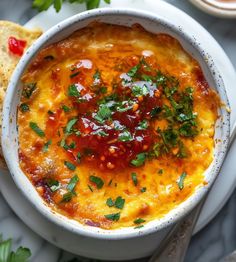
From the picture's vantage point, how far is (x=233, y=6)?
355 cm

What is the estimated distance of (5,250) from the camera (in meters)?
3.28

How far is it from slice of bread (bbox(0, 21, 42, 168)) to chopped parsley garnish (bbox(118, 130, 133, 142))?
2.11ft

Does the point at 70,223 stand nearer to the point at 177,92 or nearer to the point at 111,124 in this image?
the point at 111,124

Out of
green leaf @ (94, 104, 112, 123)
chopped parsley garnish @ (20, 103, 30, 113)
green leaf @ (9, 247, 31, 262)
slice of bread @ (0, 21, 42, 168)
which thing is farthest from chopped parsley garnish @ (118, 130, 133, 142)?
green leaf @ (9, 247, 31, 262)

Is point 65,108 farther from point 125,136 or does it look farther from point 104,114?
point 125,136

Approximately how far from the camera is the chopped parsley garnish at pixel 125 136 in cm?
307

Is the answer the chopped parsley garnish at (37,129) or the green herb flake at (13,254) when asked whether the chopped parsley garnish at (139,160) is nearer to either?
the chopped parsley garnish at (37,129)

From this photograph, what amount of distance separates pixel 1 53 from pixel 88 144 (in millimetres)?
707

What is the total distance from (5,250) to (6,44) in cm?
105

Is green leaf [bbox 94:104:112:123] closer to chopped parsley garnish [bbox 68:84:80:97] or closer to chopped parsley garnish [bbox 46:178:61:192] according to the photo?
chopped parsley garnish [bbox 68:84:80:97]

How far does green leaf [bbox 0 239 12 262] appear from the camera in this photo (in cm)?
326

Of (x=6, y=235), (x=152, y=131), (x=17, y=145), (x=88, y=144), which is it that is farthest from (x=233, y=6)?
(x=6, y=235)

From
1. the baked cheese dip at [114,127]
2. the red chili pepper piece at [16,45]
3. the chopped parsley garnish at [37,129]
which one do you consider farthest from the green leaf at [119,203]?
the red chili pepper piece at [16,45]

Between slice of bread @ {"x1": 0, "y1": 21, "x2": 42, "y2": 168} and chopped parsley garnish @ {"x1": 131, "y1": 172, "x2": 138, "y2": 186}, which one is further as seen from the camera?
slice of bread @ {"x1": 0, "y1": 21, "x2": 42, "y2": 168}
